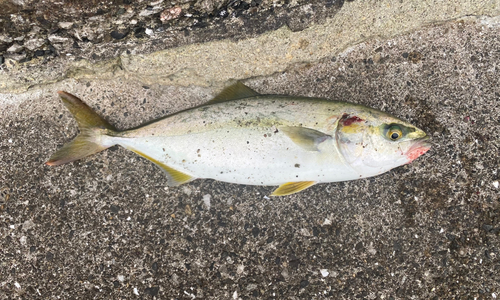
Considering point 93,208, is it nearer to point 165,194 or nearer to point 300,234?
point 165,194

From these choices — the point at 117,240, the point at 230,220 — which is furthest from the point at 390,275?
the point at 117,240

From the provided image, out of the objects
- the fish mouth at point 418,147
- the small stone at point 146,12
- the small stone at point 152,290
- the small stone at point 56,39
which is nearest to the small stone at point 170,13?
the small stone at point 146,12

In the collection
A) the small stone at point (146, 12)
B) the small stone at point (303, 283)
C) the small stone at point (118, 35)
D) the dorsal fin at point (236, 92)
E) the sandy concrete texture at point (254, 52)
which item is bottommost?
the small stone at point (303, 283)

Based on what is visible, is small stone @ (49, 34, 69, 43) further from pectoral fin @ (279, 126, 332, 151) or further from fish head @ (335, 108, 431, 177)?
fish head @ (335, 108, 431, 177)

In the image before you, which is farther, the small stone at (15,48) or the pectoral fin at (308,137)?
the small stone at (15,48)

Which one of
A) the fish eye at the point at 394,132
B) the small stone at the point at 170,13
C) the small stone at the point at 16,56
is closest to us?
the fish eye at the point at 394,132

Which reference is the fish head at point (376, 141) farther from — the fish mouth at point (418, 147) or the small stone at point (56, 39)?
the small stone at point (56, 39)

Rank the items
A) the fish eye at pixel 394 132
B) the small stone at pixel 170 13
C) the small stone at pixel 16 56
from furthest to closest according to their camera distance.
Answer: the small stone at pixel 16 56 < the small stone at pixel 170 13 < the fish eye at pixel 394 132
